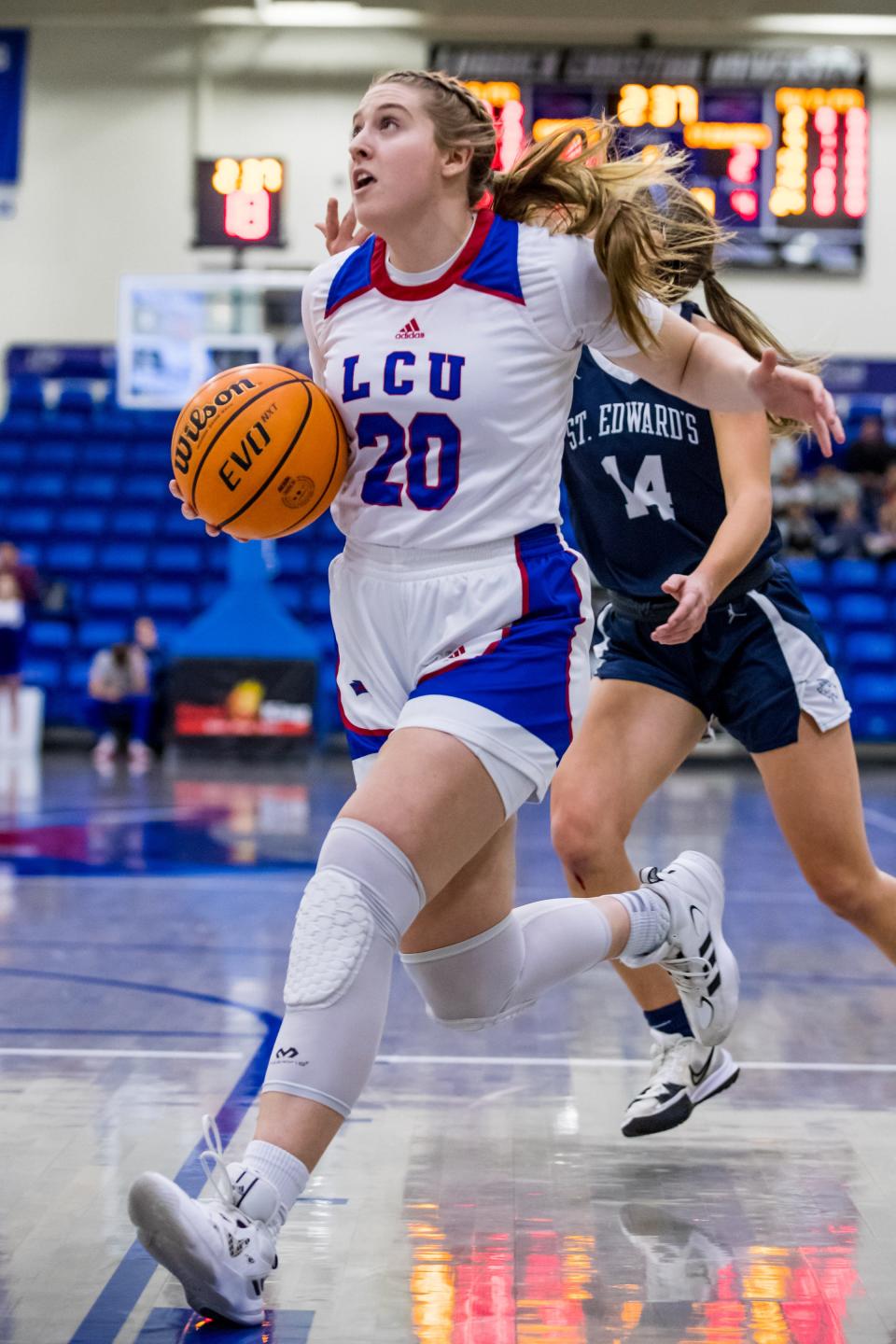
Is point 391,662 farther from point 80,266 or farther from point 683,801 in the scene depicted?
point 80,266

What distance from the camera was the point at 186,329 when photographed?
14.0 meters

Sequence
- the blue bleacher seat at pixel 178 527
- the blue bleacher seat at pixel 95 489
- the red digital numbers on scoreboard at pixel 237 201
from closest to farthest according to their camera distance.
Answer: the red digital numbers on scoreboard at pixel 237 201 → the blue bleacher seat at pixel 178 527 → the blue bleacher seat at pixel 95 489

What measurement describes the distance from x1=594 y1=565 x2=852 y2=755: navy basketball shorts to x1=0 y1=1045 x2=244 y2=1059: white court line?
125 cm

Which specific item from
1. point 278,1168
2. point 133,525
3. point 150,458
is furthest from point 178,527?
→ point 278,1168

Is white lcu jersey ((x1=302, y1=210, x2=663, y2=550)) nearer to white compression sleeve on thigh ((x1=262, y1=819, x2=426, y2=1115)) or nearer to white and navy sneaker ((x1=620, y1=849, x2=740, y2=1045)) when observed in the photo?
white compression sleeve on thigh ((x1=262, y1=819, x2=426, y2=1115))

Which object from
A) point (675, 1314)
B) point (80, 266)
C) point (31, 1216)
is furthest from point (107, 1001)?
point (80, 266)

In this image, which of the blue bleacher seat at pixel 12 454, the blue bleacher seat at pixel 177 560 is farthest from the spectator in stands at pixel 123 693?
the blue bleacher seat at pixel 12 454

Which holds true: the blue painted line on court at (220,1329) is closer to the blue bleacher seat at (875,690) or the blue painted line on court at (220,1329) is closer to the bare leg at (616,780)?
the bare leg at (616,780)

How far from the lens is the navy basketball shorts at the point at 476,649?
7.82 feet

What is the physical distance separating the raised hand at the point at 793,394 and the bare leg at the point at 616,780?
2.95 ft

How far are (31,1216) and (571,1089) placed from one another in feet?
4.24

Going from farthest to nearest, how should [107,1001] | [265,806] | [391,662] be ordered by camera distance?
1. [265,806]
2. [107,1001]
3. [391,662]

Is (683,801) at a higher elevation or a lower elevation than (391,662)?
lower

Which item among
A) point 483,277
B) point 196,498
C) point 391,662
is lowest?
point 391,662
